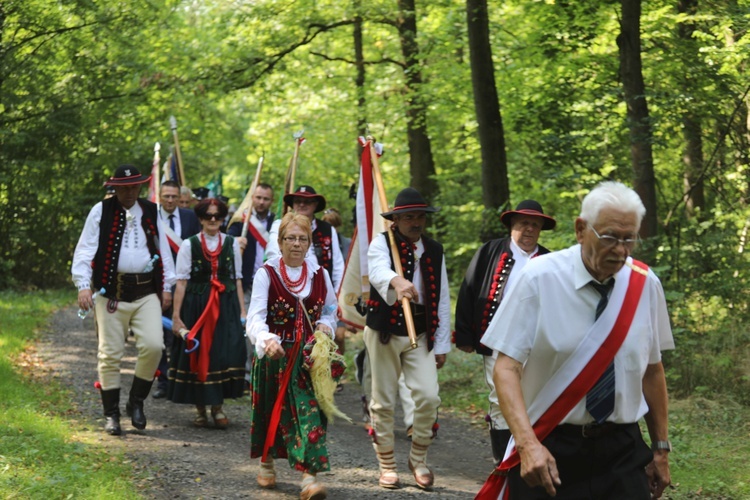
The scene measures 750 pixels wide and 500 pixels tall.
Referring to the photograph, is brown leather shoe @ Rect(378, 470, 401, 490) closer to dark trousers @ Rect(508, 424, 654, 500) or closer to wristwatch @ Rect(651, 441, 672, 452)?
wristwatch @ Rect(651, 441, 672, 452)

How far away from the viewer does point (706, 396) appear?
10586 millimetres

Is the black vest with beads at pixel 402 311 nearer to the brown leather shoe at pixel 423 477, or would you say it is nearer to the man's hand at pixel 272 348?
the brown leather shoe at pixel 423 477

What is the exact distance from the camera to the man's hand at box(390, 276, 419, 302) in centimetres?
768

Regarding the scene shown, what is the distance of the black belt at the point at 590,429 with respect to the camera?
399 centimetres

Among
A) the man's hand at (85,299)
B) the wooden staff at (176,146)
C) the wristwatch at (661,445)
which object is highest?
the wooden staff at (176,146)

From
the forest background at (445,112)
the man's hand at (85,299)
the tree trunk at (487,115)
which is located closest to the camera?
the man's hand at (85,299)

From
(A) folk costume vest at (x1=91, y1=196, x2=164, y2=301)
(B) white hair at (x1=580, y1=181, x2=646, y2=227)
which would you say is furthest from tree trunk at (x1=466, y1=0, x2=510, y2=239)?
(B) white hair at (x1=580, y1=181, x2=646, y2=227)

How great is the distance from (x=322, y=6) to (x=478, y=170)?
5.34 m

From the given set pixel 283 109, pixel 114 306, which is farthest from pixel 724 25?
pixel 283 109

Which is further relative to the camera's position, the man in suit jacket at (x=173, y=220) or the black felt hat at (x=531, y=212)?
the man in suit jacket at (x=173, y=220)

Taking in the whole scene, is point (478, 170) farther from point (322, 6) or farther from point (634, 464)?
point (634, 464)

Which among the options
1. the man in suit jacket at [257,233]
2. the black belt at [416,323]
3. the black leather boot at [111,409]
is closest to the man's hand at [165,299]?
the black leather boot at [111,409]

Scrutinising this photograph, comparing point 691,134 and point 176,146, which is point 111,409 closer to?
point 176,146

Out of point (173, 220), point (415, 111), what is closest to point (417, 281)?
point (173, 220)
